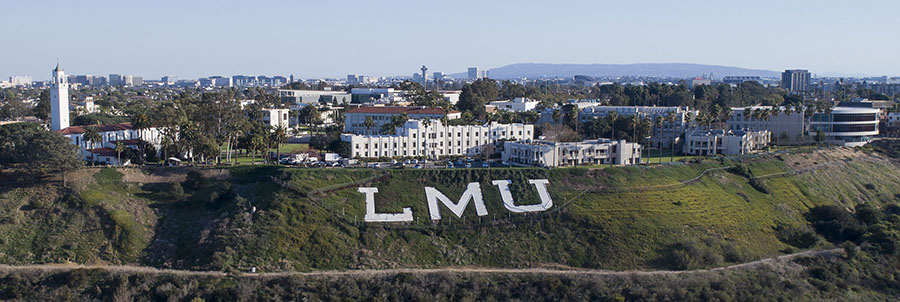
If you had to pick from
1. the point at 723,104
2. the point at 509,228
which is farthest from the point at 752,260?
the point at 723,104

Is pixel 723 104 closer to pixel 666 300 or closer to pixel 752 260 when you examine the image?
pixel 752 260

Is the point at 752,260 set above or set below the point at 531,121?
below

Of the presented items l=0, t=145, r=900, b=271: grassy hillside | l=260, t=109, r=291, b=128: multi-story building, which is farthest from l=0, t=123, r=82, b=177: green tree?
l=260, t=109, r=291, b=128: multi-story building

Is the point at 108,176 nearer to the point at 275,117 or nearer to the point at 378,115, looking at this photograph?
the point at 275,117

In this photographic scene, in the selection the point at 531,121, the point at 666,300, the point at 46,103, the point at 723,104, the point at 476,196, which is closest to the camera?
the point at 666,300

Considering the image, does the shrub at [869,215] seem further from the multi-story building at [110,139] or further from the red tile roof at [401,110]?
the multi-story building at [110,139]

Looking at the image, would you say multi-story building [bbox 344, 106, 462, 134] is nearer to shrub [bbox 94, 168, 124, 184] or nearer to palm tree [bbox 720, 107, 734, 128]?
palm tree [bbox 720, 107, 734, 128]

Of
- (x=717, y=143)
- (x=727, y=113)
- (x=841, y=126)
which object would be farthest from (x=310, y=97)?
(x=841, y=126)
